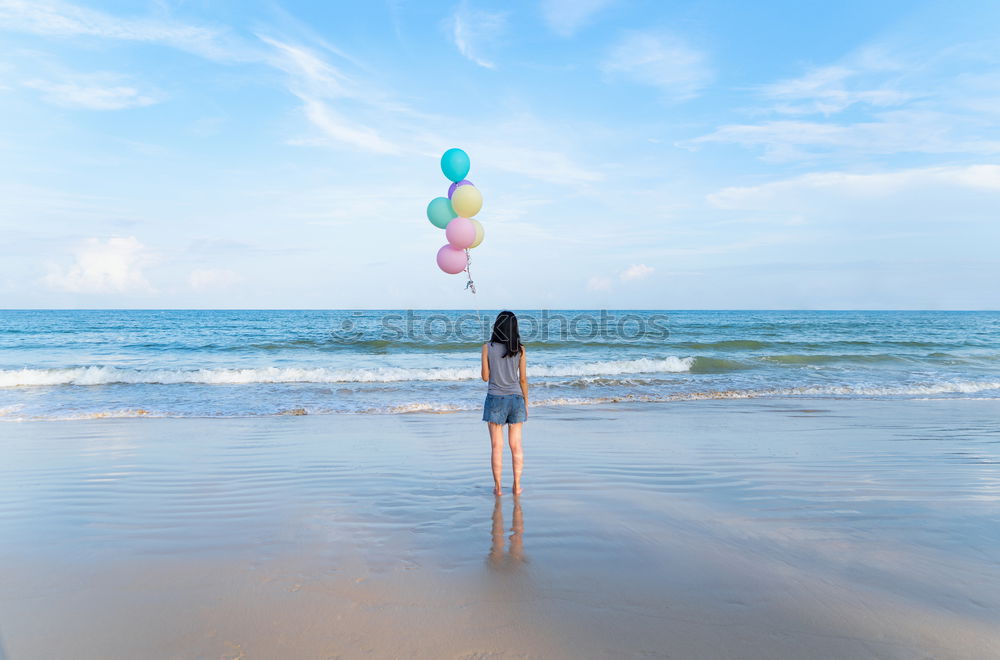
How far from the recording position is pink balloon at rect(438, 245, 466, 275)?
7.68 meters

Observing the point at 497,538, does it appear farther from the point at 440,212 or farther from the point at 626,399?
the point at 626,399

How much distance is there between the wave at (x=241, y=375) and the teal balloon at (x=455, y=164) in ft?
31.5

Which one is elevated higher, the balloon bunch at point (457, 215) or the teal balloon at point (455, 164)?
the teal balloon at point (455, 164)

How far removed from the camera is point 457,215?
780 cm

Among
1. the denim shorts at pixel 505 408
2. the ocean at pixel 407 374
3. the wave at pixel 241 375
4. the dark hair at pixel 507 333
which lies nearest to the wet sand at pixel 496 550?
the denim shorts at pixel 505 408

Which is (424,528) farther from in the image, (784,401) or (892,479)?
(784,401)

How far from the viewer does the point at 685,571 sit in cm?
398

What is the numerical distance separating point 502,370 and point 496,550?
182 cm

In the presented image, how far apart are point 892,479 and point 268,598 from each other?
6.19 meters

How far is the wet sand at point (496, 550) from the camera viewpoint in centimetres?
317

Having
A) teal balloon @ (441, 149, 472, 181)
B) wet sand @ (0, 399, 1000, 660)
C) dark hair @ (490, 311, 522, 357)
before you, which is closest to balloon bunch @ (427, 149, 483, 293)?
teal balloon @ (441, 149, 472, 181)

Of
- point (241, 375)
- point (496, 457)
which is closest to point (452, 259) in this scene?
point (496, 457)

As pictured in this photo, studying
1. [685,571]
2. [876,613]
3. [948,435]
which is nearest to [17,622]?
[685,571]

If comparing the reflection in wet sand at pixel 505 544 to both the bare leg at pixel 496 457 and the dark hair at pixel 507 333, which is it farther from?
the dark hair at pixel 507 333
